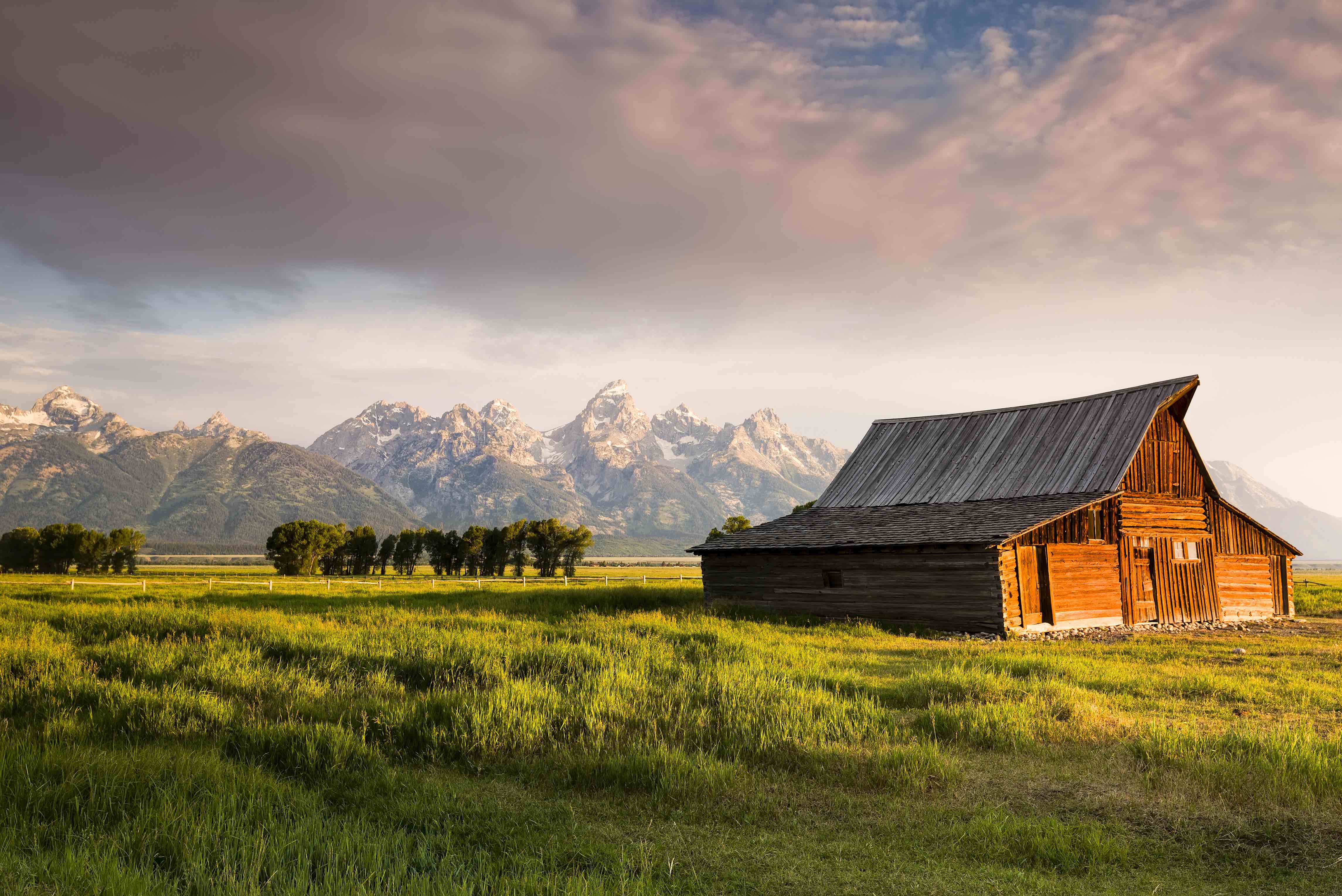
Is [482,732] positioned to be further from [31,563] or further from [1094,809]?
[31,563]

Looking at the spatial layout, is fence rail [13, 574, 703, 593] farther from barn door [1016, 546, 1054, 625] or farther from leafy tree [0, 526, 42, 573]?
barn door [1016, 546, 1054, 625]

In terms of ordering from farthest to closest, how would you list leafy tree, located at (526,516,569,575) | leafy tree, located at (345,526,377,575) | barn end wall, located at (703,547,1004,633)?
leafy tree, located at (345,526,377,575) < leafy tree, located at (526,516,569,575) < barn end wall, located at (703,547,1004,633)

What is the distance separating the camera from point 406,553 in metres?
105

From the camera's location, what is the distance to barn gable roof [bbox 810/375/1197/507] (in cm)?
2988

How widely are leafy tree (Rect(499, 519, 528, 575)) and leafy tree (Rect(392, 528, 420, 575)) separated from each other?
14.2m

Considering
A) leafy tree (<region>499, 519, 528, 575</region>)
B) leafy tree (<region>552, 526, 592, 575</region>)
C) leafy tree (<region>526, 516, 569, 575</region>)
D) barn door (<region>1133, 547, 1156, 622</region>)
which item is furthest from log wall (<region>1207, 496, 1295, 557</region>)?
leafy tree (<region>499, 519, 528, 575</region>)

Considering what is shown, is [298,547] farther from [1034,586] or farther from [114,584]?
[1034,586]

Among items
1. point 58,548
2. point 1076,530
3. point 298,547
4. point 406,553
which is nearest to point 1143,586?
point 1076,530

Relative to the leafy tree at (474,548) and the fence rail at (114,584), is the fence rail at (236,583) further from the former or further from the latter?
the leafy tree at (474,548)

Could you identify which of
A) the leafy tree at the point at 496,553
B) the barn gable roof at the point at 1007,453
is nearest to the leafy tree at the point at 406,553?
the leafy tree at the point at 496,553

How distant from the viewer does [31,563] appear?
100 metres

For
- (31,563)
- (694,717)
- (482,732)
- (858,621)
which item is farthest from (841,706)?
(31,563)

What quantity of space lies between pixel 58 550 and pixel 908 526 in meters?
111

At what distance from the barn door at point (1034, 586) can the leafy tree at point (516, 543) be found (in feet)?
246
